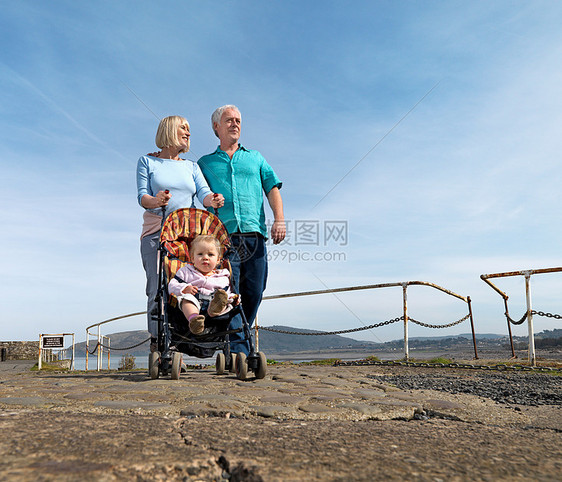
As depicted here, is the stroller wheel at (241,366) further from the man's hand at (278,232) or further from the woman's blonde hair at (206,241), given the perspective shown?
the man's hand at (278,232)

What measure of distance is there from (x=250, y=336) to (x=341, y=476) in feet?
8.77

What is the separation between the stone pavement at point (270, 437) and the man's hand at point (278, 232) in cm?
190

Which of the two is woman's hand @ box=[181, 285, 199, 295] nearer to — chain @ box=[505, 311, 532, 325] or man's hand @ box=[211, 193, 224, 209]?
man's hand @ box=[211, 193, 224, 209]

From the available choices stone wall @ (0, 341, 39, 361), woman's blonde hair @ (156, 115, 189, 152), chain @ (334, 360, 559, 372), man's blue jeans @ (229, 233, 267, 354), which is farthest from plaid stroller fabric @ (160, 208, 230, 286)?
stone wall @ (0, 341, 39, 361)

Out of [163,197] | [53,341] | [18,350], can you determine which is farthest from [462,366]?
[18,350]

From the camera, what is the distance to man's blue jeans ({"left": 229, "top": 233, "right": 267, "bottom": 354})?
4.73 metres

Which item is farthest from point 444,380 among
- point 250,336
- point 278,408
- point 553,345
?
point 553,345

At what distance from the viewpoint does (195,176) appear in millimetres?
4883

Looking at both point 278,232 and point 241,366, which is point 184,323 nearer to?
point 241,366

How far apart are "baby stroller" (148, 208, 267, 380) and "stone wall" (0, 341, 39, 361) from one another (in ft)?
77.7

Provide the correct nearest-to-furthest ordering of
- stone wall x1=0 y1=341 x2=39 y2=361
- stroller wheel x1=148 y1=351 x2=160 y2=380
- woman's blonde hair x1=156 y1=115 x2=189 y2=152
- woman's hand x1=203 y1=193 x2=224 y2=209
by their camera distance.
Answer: stroller wheel x1=148 y1=351 x2=160 y2=380, woman's hand x1=203 y1=193 x2=224 y2=209, woman's blonde hair x1=156 y1=115 x2=189 y2=152, stone wall x1=0 y1=341 x2=39 y2=361

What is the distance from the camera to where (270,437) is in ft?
5.73

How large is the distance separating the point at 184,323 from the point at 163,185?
1.52 meters

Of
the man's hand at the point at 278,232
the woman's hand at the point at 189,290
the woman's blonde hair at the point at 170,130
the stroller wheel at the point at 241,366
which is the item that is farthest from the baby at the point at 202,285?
the woman's blonde hair at the point at 170,130
